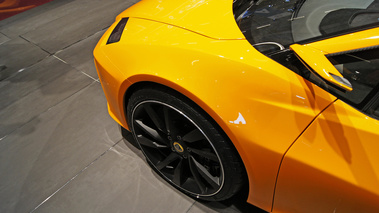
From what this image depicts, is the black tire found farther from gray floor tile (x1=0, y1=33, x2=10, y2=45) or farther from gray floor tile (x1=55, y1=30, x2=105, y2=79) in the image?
gray floor tile (x1=0, y1=33, x2=10, y2=45)

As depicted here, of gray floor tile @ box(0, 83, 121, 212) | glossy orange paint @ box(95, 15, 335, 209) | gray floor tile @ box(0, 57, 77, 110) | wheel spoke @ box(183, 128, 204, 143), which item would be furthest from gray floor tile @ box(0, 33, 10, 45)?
wheel spoke @ box(183, 128, 204, 143)

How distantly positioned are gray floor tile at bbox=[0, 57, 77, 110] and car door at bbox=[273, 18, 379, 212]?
231 cm

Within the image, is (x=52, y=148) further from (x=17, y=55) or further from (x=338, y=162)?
(x=338, y=162)

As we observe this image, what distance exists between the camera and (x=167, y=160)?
1.54 meters

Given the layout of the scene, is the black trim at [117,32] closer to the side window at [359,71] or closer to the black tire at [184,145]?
the black tire at [184,145]

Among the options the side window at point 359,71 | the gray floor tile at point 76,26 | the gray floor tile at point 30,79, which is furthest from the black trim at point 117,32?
the gray floor tile at point 76,26

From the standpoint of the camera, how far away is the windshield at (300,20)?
3.40ft

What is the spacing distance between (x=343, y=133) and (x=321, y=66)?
0.24m

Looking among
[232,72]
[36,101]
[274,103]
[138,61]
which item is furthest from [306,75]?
[36,101]

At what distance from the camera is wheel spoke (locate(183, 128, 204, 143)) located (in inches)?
49.7

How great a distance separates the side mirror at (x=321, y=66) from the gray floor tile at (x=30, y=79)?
2301 millimetres

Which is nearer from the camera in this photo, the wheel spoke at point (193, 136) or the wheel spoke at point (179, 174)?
the wheel spoke at point (193, 136)

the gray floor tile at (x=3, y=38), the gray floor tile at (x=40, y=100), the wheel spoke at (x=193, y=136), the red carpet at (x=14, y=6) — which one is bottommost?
the gray floor tile at (x=40, y=100)

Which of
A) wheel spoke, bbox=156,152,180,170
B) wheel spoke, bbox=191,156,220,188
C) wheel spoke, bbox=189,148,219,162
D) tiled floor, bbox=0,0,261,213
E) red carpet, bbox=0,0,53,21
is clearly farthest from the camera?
red carpet, bbox=0,0,53,21
